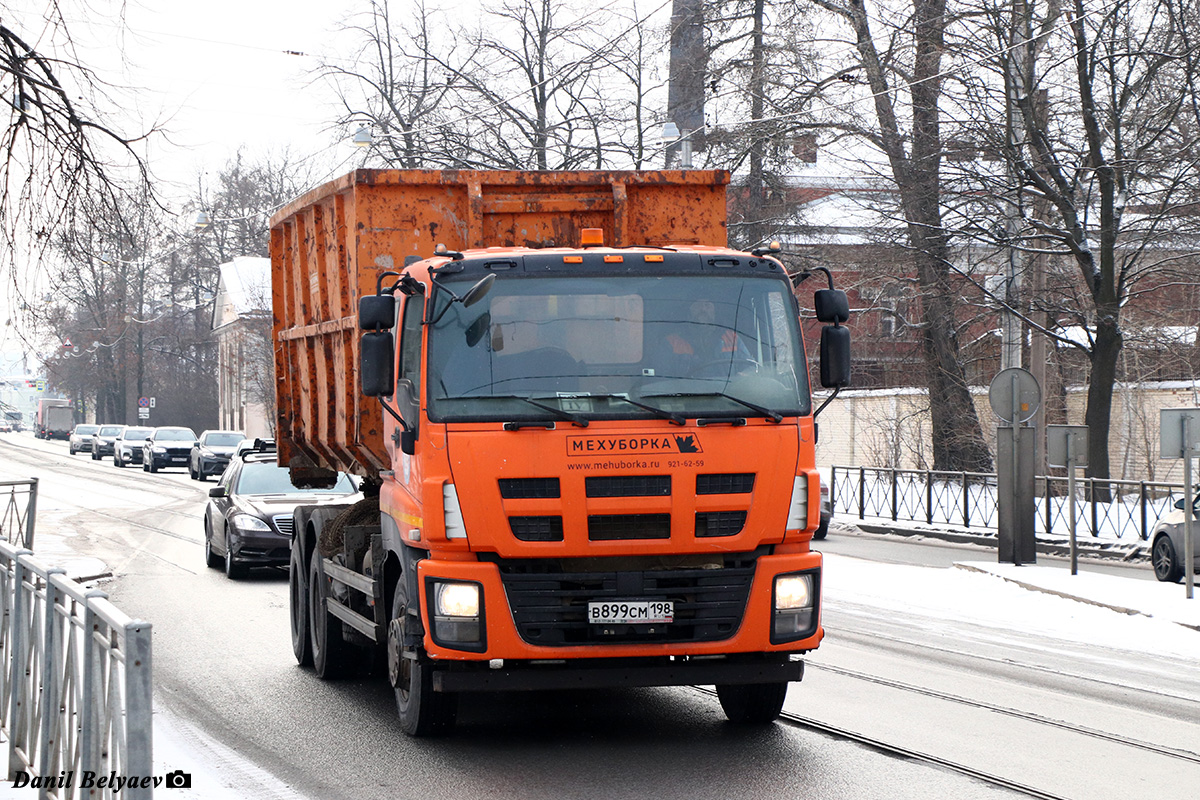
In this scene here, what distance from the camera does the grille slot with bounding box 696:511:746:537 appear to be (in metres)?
7.01

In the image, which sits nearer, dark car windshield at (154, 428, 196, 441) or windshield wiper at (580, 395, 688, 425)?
windshield wiper at (580, 395, 688, 425)

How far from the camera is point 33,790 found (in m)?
5.70

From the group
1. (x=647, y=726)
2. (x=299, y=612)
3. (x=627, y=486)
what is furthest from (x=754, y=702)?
(x=299, y=612)

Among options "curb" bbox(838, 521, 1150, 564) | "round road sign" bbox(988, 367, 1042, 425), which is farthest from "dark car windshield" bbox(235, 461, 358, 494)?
"curb" bbox(838, 521, 1150, 564)

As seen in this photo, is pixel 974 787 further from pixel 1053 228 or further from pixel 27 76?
pixel 1053 228

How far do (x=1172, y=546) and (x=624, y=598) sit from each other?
41.0ft

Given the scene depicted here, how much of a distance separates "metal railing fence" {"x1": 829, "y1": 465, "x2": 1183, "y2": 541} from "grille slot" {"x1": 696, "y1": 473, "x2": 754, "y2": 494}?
47.7 ft

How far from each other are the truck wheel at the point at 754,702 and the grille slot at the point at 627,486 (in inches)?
59.4

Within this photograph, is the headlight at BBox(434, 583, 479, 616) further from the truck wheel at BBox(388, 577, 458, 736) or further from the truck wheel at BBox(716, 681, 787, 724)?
the truck wheel at BBox(716, 681, 787, 724)

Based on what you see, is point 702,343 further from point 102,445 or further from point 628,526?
point 102,445

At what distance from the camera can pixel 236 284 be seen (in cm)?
8100

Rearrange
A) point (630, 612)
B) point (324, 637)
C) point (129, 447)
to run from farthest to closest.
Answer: point (129, 447)
point (324, 637)
point (630, 612)

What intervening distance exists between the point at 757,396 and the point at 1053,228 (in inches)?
759

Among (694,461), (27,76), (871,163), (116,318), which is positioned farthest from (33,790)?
(116,318)
